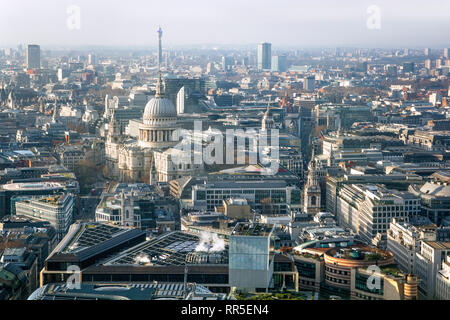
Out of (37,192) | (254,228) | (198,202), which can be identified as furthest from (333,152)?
(254,228)

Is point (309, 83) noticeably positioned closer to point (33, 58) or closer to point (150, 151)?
point (33, 58)

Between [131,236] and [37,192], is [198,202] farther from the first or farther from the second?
[131,236]

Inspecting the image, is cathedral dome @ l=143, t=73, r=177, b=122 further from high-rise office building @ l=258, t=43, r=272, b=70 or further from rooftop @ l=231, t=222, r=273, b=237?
high-rise office building @ l=258, t=43, r=272, b=70

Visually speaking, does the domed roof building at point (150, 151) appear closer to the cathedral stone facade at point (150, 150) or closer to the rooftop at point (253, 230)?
the cathedral stone facade at point (150, 150)

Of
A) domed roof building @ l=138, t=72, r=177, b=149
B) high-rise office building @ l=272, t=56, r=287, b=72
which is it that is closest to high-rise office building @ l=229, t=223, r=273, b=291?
domed roof building @ l=138, t=72, r=177, b=149

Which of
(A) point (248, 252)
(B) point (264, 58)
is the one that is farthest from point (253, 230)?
(B) point (264, 58)

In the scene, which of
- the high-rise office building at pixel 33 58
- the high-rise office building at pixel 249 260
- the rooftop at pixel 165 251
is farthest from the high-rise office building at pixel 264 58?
the high-rise office building at pixel 249 260
